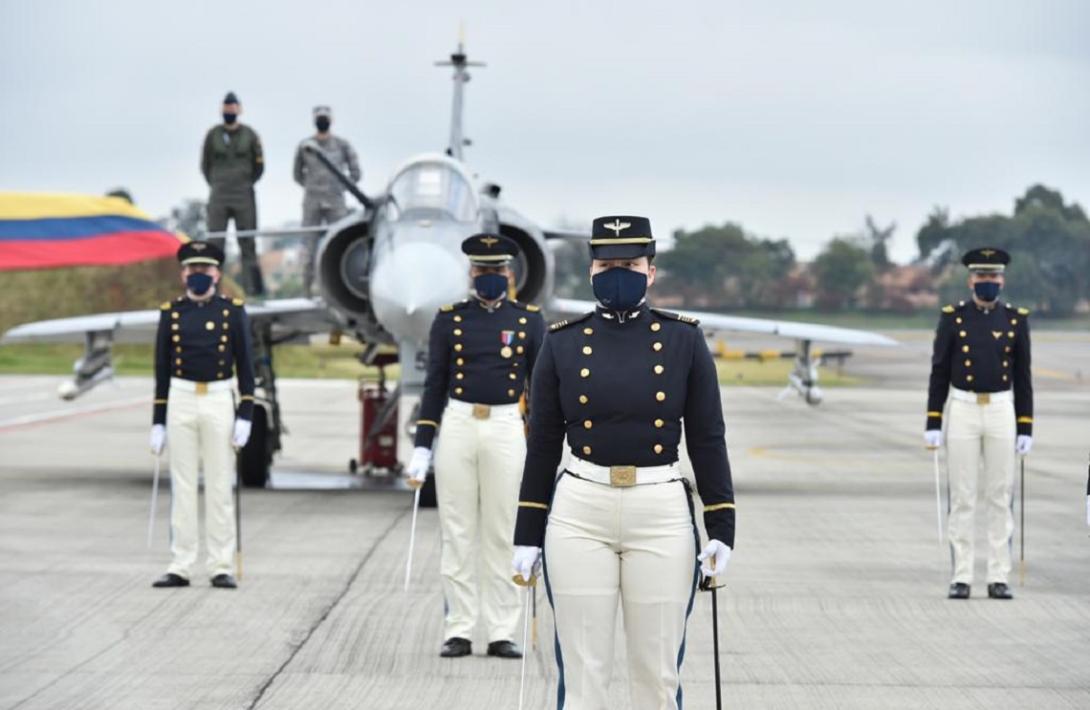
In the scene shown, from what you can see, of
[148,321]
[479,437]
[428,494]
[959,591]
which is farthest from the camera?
[148,321]

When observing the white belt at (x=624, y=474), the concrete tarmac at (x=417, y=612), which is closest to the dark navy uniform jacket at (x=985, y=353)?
the concrete tarmac at (x=417, y=612)

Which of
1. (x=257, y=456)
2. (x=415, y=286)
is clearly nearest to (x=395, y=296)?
(x=415, y=286)

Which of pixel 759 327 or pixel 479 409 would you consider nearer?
pixel 479 409

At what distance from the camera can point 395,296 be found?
14820 mm

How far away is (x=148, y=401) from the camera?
40.2 meters

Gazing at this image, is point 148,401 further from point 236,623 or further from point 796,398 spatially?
point 236,623

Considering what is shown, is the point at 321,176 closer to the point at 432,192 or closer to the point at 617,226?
the point at 432,192

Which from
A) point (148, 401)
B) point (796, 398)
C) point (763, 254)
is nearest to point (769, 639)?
point (148, 401)

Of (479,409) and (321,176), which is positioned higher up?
(321,176)

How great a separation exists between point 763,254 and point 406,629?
173 ft

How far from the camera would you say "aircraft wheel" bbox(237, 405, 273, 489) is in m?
18.4

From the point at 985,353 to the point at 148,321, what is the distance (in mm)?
9508

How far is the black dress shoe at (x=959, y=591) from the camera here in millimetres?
11234

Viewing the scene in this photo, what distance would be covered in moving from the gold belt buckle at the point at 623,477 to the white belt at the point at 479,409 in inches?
140
